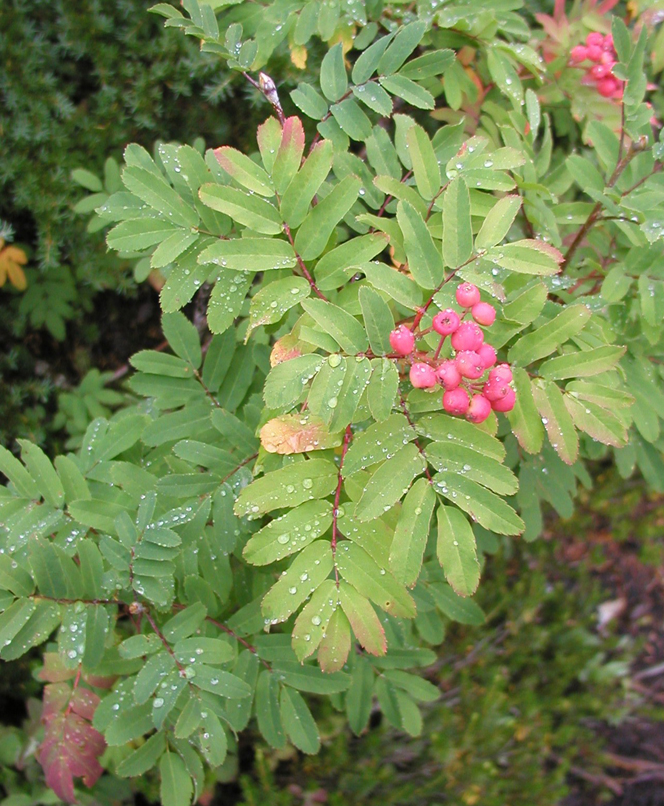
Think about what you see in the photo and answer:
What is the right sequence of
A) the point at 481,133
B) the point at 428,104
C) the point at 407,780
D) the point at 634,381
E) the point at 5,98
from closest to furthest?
the point at 428,104, the point at 634,381, the point at 481,133, the point at 5,98, the point at 407,780

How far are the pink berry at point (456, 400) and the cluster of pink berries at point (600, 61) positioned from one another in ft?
3.74

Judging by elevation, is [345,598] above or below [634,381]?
above

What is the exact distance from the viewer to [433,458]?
0.98 meters

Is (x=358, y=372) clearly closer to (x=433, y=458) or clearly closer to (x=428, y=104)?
(x=433, y=458)

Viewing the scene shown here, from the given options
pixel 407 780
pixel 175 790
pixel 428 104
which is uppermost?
pixel 428 104

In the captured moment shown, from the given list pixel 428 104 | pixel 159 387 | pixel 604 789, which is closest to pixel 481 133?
pixel 428 104

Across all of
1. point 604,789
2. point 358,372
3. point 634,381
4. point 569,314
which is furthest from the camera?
point 604,789

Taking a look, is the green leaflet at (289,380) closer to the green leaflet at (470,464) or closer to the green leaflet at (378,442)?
the green leaflet at (378,442)

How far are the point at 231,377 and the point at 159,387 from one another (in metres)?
0.17

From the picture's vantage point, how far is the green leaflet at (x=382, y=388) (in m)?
0.94

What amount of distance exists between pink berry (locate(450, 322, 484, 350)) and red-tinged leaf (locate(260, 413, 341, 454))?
0.27 meters

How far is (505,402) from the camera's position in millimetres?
966

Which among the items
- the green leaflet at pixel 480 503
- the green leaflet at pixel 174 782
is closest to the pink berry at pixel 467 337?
the green leaflet at pixel 480 503

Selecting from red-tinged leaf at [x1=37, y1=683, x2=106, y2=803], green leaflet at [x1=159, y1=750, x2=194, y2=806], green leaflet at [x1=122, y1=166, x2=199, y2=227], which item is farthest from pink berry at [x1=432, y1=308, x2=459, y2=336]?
red-tinged leaf at [x1=37, y1=683, x2=106, y2=803]
